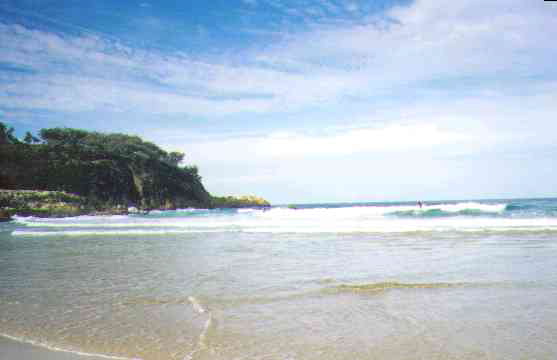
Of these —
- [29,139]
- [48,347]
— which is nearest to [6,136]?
[29,139]

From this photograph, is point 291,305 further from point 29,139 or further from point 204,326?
point 29,139

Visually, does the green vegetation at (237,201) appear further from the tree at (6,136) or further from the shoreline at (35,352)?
the shoreline at (35,352)

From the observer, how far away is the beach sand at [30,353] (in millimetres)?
3645

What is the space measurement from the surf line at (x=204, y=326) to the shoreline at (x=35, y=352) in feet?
2.14

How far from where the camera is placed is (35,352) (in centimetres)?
380

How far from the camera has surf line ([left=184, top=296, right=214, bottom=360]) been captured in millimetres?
3693

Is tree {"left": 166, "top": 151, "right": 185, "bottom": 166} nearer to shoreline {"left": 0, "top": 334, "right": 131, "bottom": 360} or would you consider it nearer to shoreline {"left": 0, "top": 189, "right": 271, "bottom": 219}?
shoreline {"left": 0, "top": 189, "right": 271, "bottom": 219}

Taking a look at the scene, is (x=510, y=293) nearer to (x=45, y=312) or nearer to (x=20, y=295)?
(x=45, y=312)

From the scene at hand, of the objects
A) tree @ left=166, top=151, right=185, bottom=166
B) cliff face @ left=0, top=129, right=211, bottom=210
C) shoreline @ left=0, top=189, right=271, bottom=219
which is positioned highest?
tree @ left=166, top=151, right=185, bottom=166

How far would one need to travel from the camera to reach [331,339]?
13.1 ft

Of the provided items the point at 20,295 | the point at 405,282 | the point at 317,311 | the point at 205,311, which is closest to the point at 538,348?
the point at 317,311

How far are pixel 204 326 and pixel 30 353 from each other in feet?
5.71

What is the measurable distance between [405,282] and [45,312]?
565 cm

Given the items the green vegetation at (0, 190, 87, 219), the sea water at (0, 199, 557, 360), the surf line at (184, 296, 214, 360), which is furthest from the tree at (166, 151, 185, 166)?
the surf line at (184, 296, 214, 360)
